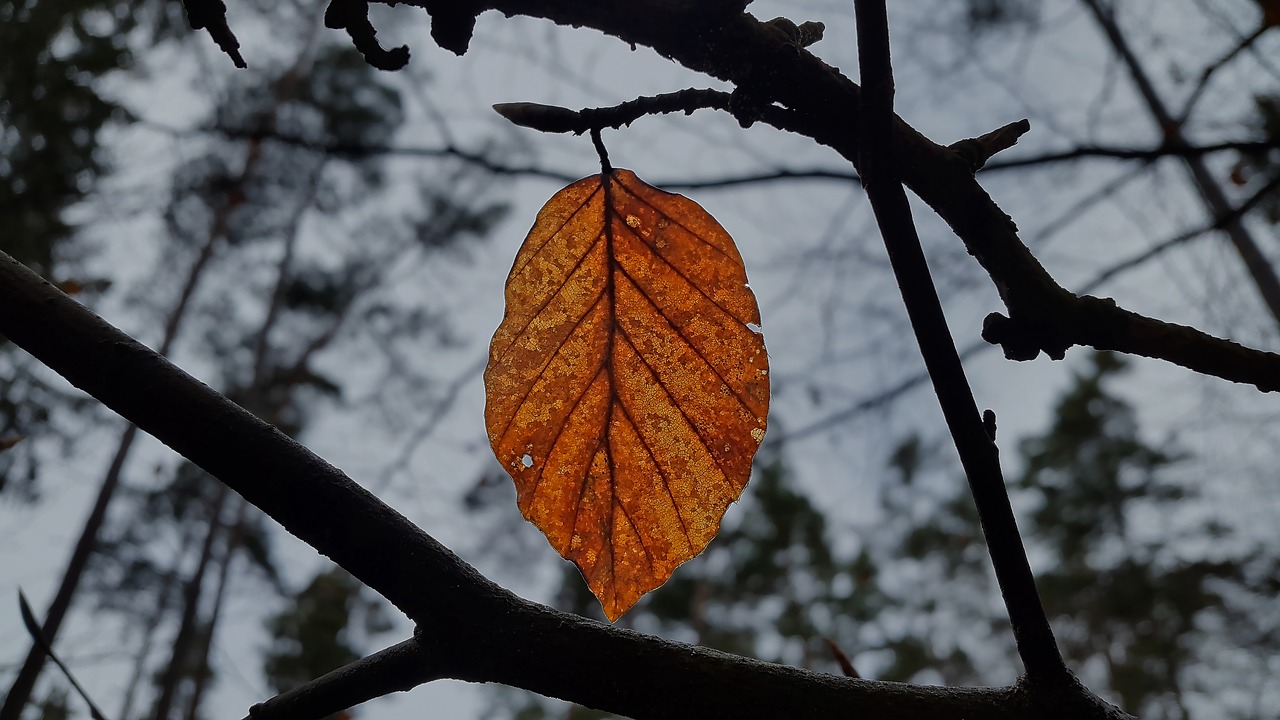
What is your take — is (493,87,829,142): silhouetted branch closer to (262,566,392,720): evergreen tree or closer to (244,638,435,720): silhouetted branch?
(244,638,435,720): silhouetted branch

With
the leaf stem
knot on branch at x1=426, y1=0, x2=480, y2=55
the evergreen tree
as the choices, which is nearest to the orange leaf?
the leaf stem

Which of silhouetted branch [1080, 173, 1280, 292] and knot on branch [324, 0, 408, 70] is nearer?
knot on branch [324, 0, 408, 70]

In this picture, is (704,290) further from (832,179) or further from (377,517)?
(832,179)

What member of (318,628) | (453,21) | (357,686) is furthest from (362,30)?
(318,628)

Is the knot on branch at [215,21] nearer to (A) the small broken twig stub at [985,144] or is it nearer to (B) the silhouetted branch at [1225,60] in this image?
(A) the small broken twig stub at [985,144]

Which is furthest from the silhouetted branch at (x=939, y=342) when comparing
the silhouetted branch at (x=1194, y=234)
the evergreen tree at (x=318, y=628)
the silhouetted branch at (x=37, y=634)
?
the evergreen tree at (x=318, y=628)

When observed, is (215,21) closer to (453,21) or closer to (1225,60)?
(453,21)
